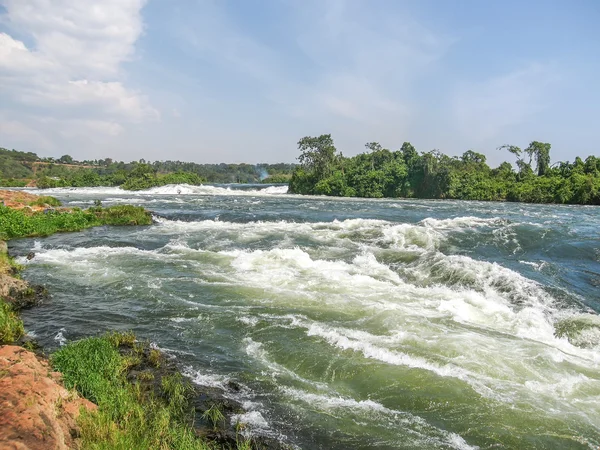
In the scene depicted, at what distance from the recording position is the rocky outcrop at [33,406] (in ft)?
11.2

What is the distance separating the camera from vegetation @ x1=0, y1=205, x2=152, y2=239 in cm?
1834

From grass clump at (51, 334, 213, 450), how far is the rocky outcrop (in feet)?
0.61

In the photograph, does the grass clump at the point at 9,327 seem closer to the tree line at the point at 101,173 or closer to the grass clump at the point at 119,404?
the grass clump at the point at 119,404

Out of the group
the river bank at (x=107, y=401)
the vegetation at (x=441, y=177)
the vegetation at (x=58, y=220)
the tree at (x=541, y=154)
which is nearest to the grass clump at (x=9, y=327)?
the river bank at (x=107, y=401)

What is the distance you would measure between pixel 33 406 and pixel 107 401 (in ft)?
3.69

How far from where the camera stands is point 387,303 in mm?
9969

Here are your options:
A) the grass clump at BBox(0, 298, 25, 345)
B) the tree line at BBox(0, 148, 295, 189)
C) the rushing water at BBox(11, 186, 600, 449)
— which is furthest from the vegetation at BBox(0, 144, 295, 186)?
the grass clump at BBox(0, 298, 25, 345)

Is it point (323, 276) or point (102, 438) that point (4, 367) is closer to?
point (102, 438)

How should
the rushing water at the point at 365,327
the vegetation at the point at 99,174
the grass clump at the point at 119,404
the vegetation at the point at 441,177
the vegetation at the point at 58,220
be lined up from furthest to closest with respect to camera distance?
the vegetation at the point at 99,174 < the vegetation at the point at 441,177 < the vegetation at the point at 58,220 < the rushing water at the point at 365,327 < the grass clump at the point at 119,404

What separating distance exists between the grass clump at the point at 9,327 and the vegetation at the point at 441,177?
57.8 metres

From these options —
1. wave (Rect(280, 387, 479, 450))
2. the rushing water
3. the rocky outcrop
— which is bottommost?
wave (Rect(280, 387, 479, 450))

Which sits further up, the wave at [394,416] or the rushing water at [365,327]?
the rushing water at [365,327]

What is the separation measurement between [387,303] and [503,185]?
188 feet

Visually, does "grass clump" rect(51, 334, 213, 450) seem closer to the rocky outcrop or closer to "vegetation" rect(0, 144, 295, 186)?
the rocky outcrop
